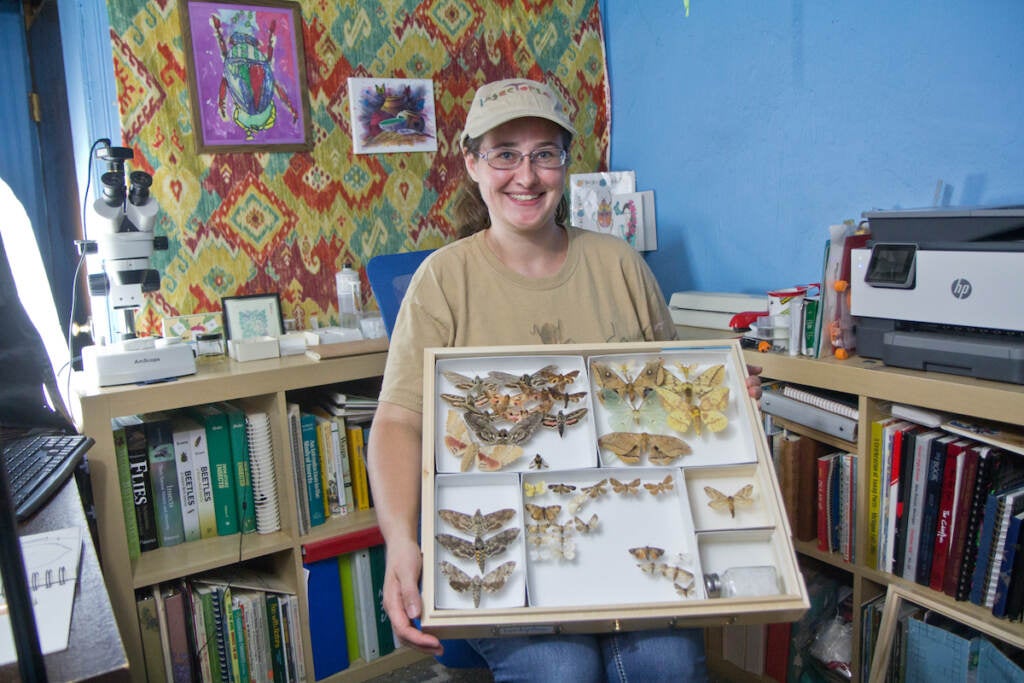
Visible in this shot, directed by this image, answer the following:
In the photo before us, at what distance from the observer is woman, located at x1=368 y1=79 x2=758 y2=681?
1303mm

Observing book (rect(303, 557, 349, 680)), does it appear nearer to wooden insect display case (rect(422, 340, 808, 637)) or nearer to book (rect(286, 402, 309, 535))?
book (rect(286, 402, 309, 535))

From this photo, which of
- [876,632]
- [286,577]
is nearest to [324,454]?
[286,577]

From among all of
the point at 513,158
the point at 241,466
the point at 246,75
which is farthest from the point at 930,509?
the point at 246,75

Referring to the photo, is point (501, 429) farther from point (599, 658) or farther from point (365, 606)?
point (365, 606)

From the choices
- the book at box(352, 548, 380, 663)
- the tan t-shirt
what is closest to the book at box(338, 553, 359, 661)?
the book at box(352, 548, 380, 663)

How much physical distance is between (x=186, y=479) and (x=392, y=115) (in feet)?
4.12

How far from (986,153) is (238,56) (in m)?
1.93

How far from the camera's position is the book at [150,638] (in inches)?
73.6

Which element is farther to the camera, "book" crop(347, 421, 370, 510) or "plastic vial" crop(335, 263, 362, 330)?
"plastic vial" crop(335, 263, 362, 330)

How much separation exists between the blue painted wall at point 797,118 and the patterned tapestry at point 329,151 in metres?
0.23

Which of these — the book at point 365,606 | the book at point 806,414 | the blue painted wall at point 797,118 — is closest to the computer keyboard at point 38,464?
the book at point 365,606

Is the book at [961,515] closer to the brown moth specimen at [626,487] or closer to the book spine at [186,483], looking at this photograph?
the brown moth specimen at [626,487]

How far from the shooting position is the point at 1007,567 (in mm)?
1447

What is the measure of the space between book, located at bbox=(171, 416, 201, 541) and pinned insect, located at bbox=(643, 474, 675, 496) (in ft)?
4.24
